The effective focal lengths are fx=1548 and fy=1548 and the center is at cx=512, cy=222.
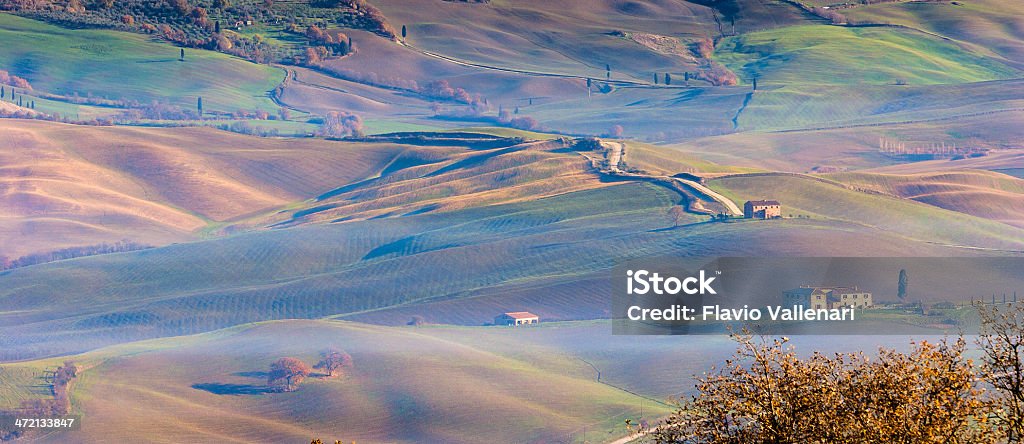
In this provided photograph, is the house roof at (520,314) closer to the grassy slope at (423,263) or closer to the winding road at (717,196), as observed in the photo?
the grassy slope at (423,263)

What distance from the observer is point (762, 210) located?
162875 millimetres

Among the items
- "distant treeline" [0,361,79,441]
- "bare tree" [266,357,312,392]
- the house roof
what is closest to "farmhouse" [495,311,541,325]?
the house roof

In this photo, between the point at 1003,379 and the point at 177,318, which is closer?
the point at 1003,379

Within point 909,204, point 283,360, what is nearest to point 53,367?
point 283,360

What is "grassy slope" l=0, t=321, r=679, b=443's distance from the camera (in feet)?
326

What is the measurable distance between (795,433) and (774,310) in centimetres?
9529

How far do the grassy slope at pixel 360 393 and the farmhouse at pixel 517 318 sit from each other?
4.39 m

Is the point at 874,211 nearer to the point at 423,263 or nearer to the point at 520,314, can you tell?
the point at 423,263

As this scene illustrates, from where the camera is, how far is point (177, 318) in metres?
160

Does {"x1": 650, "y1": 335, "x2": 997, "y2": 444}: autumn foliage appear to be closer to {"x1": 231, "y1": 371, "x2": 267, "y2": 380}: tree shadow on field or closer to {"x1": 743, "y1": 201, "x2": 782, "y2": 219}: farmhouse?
{"x1": 231, "y1": 371, "x2": 267, "y2": 380}: tree shadow on field

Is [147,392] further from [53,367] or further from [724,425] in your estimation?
[724,425]

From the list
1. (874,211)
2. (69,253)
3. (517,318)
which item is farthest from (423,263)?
(874,211)

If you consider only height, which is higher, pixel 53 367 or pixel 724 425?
pixel 724 425

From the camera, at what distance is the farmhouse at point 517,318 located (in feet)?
461
